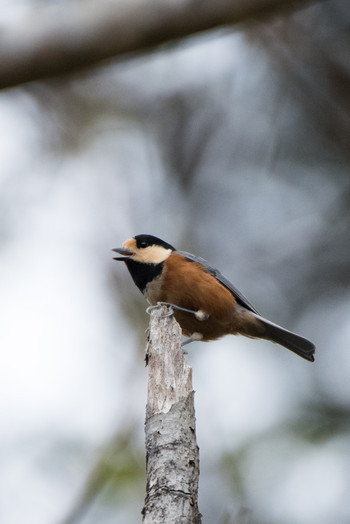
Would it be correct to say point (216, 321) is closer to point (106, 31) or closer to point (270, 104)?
point (106, 31)

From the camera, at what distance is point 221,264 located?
22.5 feet

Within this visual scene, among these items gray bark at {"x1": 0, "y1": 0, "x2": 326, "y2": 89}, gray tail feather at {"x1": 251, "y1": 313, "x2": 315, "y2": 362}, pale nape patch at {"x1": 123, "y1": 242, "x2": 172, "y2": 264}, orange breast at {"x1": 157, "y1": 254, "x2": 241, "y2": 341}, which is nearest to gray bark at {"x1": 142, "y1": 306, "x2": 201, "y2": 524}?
orange breast at {"x1": 157, "y1": 254, "x2": 241, "y2": 341}

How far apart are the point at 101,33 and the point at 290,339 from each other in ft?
10.6

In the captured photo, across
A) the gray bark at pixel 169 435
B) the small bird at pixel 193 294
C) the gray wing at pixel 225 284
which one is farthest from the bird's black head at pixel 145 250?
the gray bark at pixel 169 435

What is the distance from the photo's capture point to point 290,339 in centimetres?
516

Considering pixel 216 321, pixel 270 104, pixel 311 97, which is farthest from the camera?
pixel 270 104

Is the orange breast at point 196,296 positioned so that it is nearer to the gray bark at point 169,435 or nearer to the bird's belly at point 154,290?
the bird's belly at point 154,290

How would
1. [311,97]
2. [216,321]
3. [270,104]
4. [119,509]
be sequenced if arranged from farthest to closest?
[270,104] < [311,97] < [119,509] < [216,321]

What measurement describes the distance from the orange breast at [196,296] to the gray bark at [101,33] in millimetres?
2358

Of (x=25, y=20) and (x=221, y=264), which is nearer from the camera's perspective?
(x=25, y=20)

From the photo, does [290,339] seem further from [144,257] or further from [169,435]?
[169,435]

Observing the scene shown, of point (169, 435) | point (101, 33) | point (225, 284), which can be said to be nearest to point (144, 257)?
point (225, 284)

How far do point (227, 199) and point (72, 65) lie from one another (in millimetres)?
5035

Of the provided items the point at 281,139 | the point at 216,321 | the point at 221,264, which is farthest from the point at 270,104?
the point at 216,321
